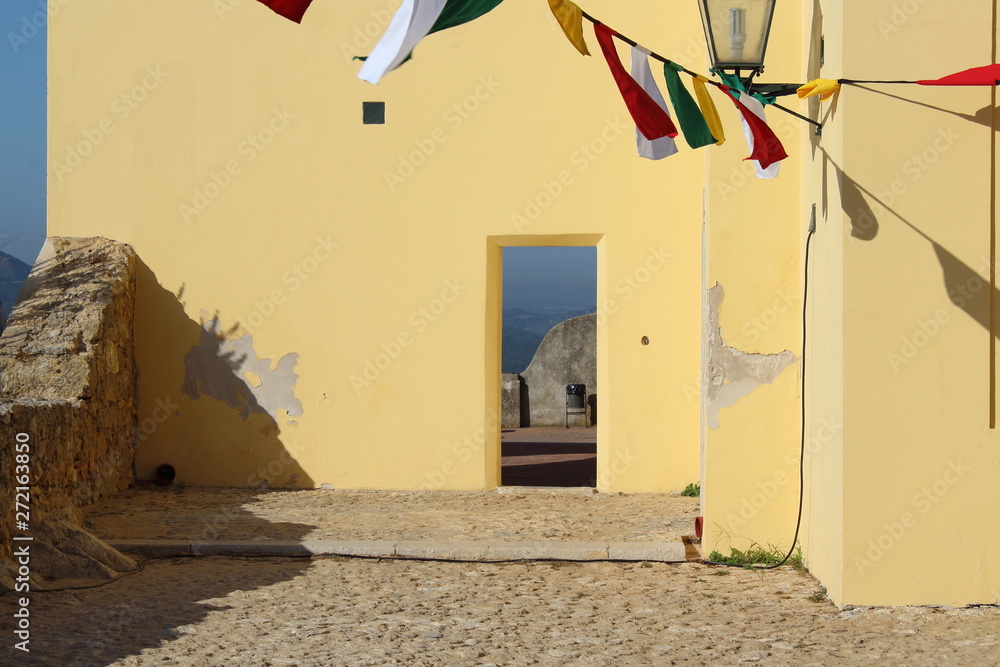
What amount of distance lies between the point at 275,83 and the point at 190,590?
17.1 feet

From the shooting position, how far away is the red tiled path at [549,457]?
10.6 meters

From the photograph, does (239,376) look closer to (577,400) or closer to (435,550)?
(435,550)

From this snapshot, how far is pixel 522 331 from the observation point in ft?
169

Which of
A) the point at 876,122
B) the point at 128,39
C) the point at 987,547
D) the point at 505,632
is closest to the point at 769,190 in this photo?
the point at 876,122

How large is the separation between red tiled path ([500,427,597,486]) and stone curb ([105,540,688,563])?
325 cm

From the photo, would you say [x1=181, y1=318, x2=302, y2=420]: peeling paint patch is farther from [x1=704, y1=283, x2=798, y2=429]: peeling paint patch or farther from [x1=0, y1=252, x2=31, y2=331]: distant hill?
[x1=704, y1=283, x2=798, y2=429]: peeling paint patch

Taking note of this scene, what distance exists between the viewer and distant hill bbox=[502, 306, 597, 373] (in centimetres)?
4884

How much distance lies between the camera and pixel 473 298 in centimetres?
917

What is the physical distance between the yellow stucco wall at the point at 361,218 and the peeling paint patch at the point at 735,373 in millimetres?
2542

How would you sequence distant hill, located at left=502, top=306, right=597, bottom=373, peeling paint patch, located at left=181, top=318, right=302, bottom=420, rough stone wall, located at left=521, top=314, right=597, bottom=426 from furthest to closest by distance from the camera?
distant hill, located at left=502, top=306, right=597, bottom=373 → rough stone wall, located at left=521, top=314, right=597, bottom=426 → peeling paint patch, located at left=181, top=318, right=302, bottom=420

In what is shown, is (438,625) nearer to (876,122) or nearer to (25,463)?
(25,463)

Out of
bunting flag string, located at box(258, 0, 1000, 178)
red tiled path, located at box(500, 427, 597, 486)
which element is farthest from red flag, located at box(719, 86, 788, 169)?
red tiled path, located at box(500, 427, 597, 486)

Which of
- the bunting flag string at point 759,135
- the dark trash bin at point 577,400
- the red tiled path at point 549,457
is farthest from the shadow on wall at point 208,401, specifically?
the dark trash bin at point 577,400

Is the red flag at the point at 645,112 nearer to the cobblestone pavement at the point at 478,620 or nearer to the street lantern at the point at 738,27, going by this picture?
the street lantern at the point at 738,27
